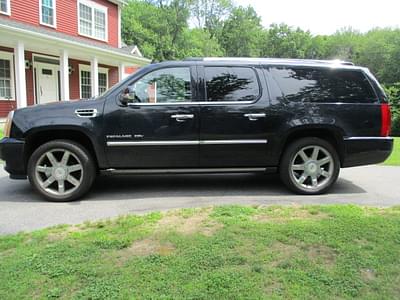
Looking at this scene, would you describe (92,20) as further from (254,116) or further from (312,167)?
(312,167)

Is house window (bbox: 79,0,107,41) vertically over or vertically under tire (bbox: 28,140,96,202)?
over

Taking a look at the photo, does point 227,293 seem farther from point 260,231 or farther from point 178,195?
point 178,195

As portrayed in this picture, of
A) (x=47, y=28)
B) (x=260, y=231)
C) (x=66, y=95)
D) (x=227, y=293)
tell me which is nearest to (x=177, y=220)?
(x=260, y=231)

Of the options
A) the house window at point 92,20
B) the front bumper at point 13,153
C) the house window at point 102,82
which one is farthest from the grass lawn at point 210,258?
the house window at point 102,82

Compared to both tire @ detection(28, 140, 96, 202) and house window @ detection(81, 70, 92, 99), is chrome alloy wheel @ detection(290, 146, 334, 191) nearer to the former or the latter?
tire @ detection(28, 140, 96, 202)

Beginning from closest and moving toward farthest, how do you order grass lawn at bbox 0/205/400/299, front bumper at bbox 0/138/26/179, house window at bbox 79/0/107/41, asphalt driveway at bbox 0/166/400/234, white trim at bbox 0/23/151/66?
grass lawn at bbox 0/205/400/299 → asphalt driveway at bbox 0/166/400/234 → front bumper at bbox 0/138/26/179 → white trim at bbox 0/23/151/66 → house window at bbox 79/0/107/41

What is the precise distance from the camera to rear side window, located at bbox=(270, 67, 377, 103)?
18.9 ft

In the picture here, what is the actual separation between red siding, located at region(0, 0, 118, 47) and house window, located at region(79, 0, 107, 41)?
0.41 m

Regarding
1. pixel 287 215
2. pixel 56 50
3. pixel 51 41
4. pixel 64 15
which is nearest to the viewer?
pixel 287 215

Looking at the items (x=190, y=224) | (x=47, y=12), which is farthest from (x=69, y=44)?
(x=190, y=224)

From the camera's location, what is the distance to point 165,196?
5688mm

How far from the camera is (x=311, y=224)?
3.98 meters

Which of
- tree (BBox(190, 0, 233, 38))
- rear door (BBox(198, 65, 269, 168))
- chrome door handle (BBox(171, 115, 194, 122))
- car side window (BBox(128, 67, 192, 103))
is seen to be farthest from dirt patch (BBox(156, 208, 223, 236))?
tree (BBox(190, 0, 233, 38))

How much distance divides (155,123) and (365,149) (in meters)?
3.05
